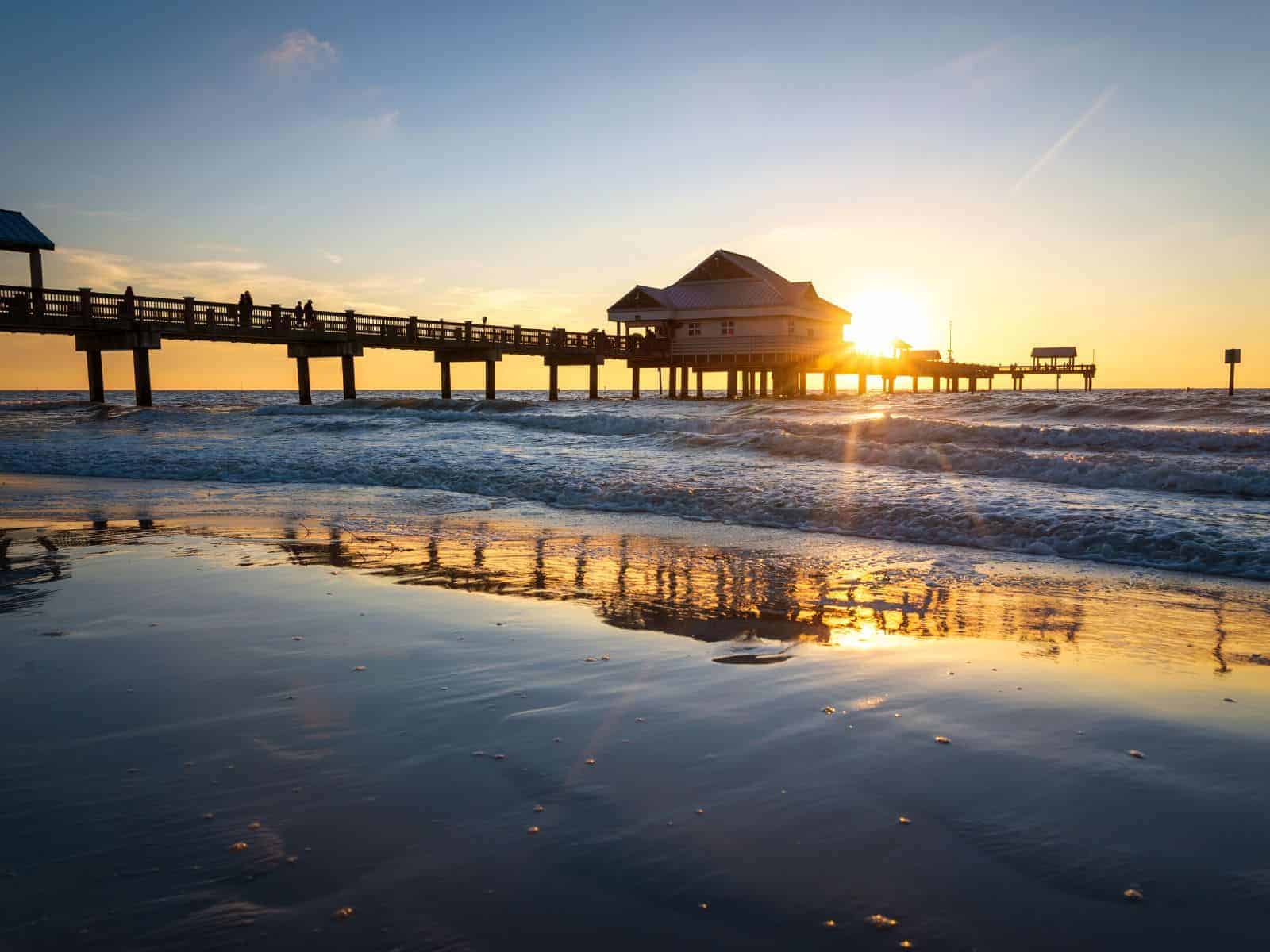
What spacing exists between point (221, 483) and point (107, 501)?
2.60 meters

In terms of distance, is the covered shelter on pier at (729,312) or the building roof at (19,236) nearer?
the building roof at (19,236)

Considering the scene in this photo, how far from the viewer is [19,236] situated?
98.1ft

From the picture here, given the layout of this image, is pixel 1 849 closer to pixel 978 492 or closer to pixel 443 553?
pixel 443 553

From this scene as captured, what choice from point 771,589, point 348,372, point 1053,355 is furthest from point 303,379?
point 1053,355

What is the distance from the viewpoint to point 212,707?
3650 millimetres

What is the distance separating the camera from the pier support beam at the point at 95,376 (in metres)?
31.8

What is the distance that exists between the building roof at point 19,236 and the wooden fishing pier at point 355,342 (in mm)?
2349

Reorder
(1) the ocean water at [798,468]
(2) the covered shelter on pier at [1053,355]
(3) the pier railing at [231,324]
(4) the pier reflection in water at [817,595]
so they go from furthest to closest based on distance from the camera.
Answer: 1. (2) the covered shelter on pier at [1053,355]
2. (3) the pier railing at [231,324]
3. (1) the ocean water at [798,468]
4. (4) the pier reflection in water at [817,595]

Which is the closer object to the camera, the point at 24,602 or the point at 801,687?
the point at 801,687

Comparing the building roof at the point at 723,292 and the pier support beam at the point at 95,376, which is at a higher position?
the building roof at the point at 723,292

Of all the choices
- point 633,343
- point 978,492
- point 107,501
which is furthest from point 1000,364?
point 107,501

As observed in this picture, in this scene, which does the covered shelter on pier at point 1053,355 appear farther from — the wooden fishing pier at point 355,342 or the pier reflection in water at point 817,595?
the pier reflection in water at point 817,595

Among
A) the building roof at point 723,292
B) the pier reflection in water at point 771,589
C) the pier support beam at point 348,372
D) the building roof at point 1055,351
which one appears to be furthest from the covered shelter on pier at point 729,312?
the building roof at point 1055,351

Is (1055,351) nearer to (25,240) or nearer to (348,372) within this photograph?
(348,372)
